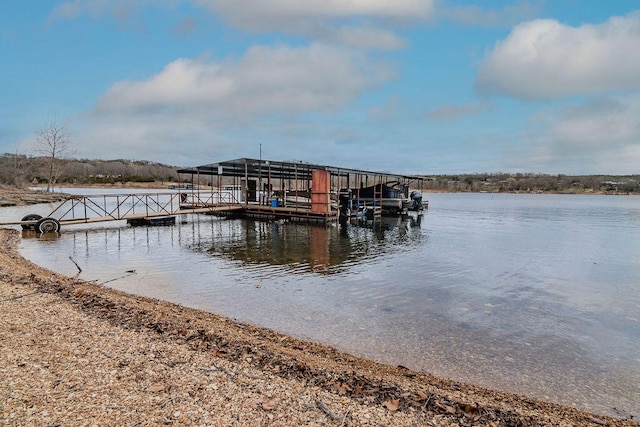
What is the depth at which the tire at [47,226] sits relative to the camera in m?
18.0

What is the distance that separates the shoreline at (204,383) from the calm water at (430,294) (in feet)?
3.02

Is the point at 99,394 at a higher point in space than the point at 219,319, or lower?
higher

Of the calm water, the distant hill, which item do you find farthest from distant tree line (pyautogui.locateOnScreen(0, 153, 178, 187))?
the calm water

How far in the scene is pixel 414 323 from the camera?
6.77m

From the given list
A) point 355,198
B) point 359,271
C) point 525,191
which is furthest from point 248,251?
point 525,191

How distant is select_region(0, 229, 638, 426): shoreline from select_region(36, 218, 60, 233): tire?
15162 mm

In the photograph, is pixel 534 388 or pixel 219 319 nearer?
pixel 534 388

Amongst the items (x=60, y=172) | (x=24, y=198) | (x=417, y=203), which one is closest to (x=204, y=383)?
(x=417, y=203)

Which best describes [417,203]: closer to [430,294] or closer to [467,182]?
[430,294]

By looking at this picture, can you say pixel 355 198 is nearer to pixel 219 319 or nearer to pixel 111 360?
pixel 219 319

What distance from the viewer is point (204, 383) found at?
3.73 meters

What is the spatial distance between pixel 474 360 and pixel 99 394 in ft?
15.7

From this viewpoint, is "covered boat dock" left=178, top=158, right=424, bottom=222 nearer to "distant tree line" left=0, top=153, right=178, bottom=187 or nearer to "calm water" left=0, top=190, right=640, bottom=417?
"calm water" left=0, top=190, right=640, bottom=417

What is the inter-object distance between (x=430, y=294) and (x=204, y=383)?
6363mm
